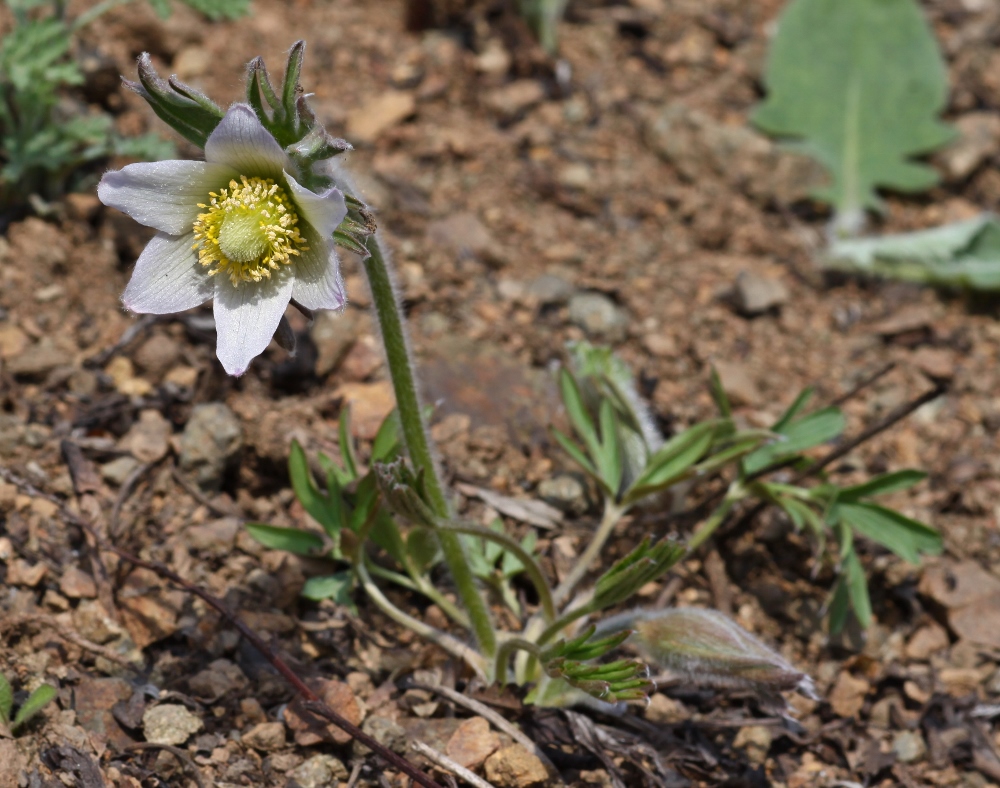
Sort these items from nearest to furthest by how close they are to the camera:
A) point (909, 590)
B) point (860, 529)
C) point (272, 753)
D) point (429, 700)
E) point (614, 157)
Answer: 1. point (272, 753)
2. point (429, 700)
3. point (860, 529)
4. point (909, 590)
5. point (614, 157)

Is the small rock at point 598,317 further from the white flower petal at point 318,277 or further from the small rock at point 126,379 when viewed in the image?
the white flower petal at point 318,277

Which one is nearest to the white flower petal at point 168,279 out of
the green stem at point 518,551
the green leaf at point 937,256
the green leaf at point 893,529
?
the green stem at point 518,551

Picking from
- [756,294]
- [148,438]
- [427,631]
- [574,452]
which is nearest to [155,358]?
[148,438]

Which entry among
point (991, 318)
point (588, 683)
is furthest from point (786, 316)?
point (588, 683)

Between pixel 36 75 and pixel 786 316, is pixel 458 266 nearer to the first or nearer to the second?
pixel 786 316

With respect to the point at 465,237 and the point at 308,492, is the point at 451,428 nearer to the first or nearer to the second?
the point at 308,492

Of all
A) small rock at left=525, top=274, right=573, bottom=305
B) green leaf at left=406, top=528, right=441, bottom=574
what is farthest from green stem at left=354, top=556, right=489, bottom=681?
small rock at left=525, top=274, right=573, bottom=305
